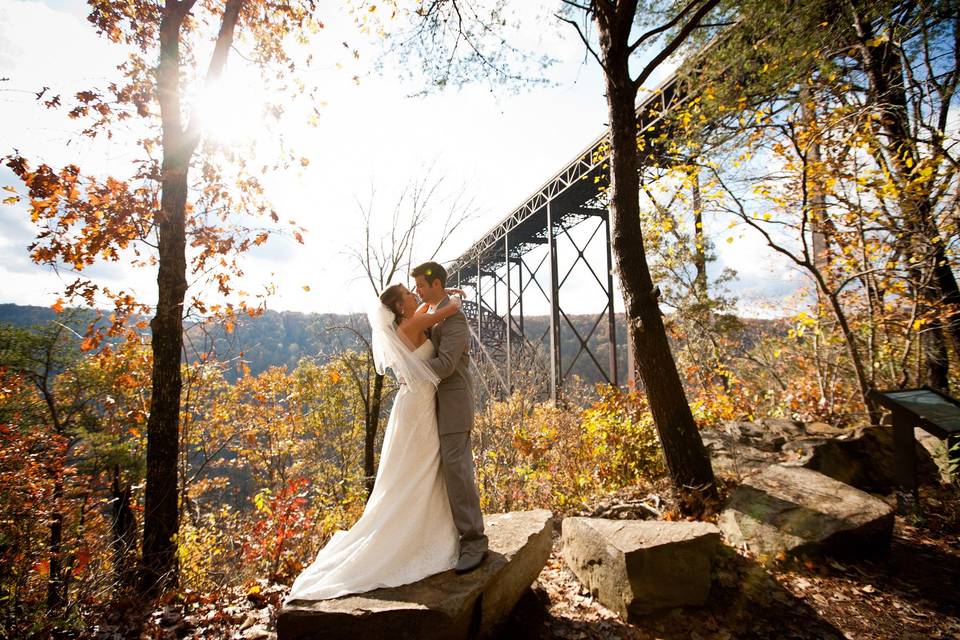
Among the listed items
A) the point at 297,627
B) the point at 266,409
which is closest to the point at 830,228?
the point at 297,627

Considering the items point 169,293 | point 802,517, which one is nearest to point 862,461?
point 802,517

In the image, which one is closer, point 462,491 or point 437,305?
point 462,491

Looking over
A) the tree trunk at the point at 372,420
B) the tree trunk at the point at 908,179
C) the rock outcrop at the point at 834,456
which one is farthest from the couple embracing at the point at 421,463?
the tree trunk at the point at 372,420

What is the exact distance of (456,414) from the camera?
244cm

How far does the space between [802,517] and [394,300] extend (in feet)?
10.1

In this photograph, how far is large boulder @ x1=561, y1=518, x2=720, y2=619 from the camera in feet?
7.42

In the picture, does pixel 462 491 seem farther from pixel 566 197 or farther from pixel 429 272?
pixel 566 197

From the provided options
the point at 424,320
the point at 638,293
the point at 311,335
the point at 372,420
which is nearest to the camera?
the point at 424,320

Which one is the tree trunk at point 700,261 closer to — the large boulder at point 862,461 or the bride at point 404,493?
the large boulder at point 862,461

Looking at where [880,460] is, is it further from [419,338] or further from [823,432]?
[419,338]

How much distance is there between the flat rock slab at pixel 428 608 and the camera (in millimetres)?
1840

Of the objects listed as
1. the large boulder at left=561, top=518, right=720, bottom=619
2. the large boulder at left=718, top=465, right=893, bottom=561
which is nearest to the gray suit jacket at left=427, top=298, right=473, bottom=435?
the large boulder at left=561, top=518, right=720, bottom=619

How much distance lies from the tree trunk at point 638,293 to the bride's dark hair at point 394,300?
1922 millimetres

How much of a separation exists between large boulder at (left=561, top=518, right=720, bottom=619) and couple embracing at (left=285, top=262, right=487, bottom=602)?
816 millimetres
